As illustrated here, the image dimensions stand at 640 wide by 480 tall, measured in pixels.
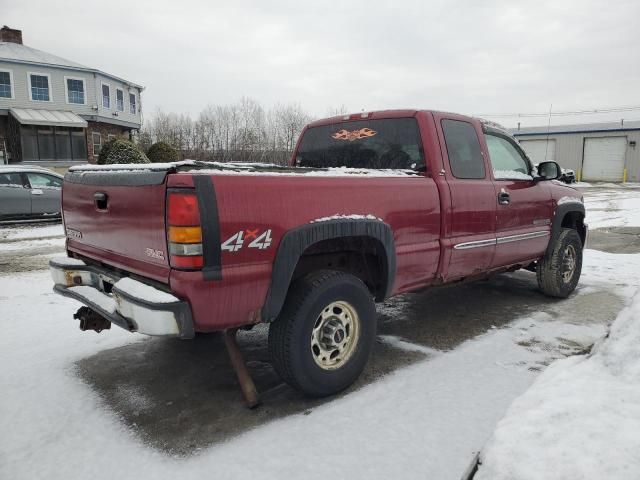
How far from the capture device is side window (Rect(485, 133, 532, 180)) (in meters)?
4.73

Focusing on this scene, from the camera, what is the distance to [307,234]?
9.66ft

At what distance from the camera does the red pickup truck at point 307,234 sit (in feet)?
8.40

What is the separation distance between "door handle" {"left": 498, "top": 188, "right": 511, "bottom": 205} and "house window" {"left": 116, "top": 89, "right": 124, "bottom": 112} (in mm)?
31863

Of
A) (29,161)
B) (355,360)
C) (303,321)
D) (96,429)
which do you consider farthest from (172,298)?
(29,161)

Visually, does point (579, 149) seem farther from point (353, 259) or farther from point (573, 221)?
point (353, 259)

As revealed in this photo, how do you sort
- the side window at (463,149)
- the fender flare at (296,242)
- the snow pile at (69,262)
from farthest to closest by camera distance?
the side window at (463,149), the snow pile at (69,262), the fender flare at (296,242)

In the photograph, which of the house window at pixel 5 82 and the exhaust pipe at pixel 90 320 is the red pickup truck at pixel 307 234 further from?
the house window at pixel 5 82

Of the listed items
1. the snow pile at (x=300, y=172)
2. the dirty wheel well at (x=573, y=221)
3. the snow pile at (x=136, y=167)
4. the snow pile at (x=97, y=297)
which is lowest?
the snow pile at (x=97, y=297)

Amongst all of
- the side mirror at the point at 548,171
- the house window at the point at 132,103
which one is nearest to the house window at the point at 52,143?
the house window at the point at 132,103

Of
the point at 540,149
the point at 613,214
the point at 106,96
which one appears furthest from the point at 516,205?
the point at 540,149

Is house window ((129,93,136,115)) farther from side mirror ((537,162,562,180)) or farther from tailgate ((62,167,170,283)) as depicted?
side mirror ((537,162,562,180))

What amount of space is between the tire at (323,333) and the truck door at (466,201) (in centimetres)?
106

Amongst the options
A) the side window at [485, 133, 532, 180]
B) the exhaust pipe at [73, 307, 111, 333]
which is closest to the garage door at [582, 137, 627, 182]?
the side window at [485, 133, 532, 180]

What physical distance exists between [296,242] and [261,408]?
1121 mm
